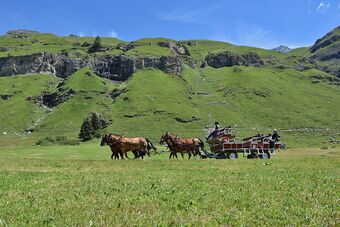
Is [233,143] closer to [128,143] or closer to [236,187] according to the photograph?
[128,143]

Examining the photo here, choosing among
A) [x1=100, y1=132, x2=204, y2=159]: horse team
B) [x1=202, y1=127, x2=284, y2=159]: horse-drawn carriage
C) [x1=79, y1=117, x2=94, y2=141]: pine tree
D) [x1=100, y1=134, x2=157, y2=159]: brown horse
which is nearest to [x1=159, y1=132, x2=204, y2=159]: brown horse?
[x1=100, y1=132, x2=204, y2=159]: horse team

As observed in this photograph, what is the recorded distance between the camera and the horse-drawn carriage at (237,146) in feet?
139

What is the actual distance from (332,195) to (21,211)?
965cm

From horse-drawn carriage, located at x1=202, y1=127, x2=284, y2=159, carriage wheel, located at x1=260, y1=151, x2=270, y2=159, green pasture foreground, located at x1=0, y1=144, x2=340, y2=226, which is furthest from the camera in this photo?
carriage wheel, located at x1=260, y1=151, x2=270, y2=159

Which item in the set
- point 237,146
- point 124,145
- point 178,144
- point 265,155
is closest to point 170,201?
point 124,145

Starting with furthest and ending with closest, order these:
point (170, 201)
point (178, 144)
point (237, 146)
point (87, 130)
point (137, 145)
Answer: point (87, 130) < point (178, 144) < point (237, 146) < point (137, 145) < point (170, 201)

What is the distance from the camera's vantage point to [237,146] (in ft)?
139

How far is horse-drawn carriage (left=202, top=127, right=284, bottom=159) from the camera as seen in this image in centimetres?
4241

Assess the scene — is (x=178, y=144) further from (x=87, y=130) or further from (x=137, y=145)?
(x=87, y=130)

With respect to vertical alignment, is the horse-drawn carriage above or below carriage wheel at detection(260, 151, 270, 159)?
above

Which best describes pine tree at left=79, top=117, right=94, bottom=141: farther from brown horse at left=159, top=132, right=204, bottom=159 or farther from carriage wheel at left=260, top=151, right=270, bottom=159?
carriage wheel at left=260, top=151, right=270, bottom=159

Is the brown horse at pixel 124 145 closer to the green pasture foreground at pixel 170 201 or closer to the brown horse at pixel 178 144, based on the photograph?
the brown horse at pixel 178 144

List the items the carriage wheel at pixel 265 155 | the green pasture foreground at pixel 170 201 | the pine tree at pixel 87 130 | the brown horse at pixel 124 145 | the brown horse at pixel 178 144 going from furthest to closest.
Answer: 1. the pine tree at pixel 87 130
2. the carriage wheel at pixel 265 155
3. the brown horse at pixel 178 144
4. the brown horse at pixel 124 145
5. the green pasture foreground at pixel 170 201

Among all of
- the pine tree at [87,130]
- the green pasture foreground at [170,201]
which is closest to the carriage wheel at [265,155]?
the green pasture foreground at [170,201]
